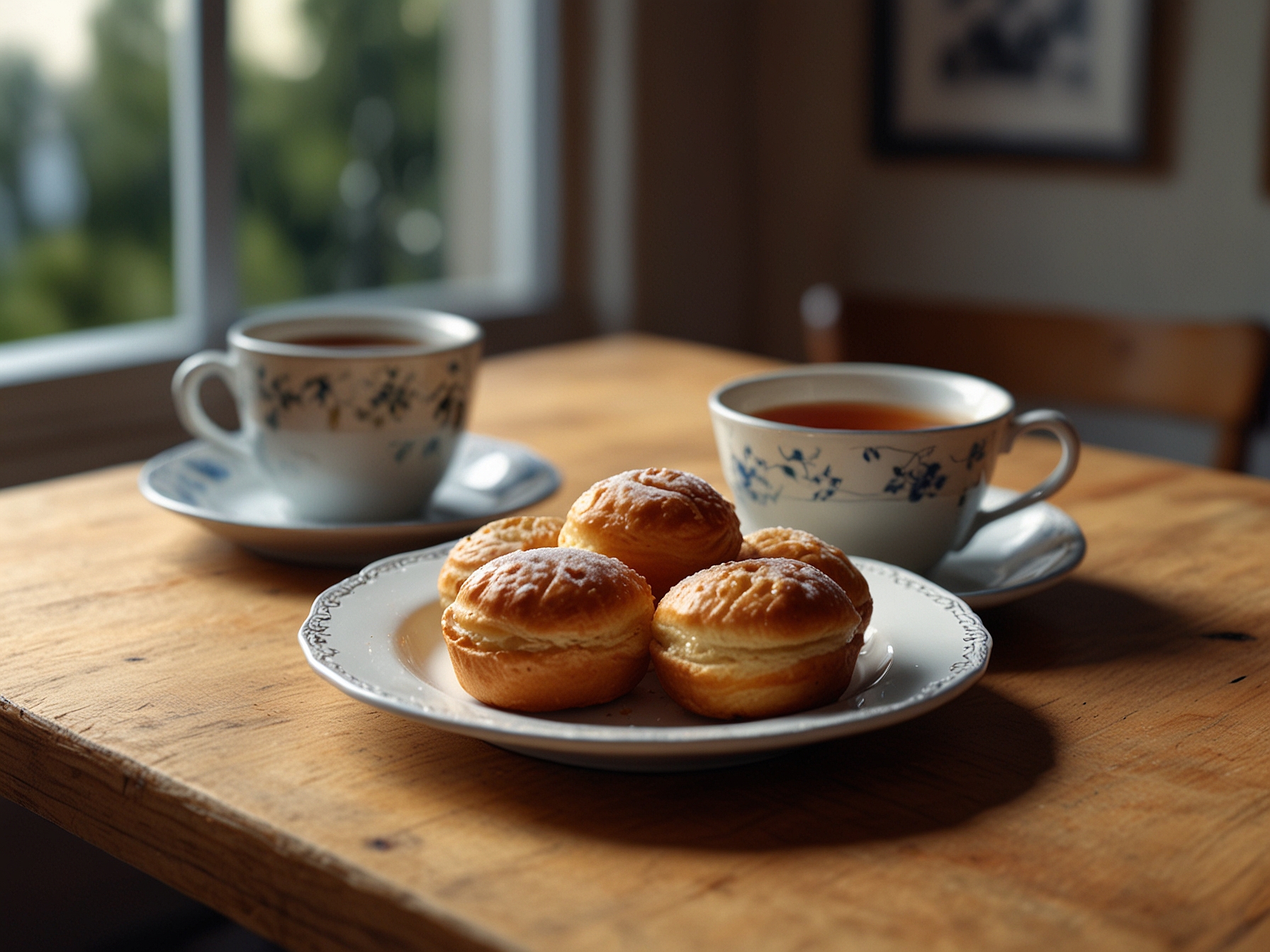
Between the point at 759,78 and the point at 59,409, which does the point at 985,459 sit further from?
the point at 759,78

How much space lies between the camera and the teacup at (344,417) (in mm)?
844

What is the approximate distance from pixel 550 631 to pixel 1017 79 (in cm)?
205

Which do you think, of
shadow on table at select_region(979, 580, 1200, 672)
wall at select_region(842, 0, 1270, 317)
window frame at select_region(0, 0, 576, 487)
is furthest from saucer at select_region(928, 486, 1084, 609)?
wall at select_region(842, 0, 1270, 317)

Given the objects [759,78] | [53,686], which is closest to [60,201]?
[759,78]

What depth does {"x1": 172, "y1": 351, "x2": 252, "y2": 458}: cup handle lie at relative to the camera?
0.89 meters

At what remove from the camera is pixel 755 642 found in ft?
1.73

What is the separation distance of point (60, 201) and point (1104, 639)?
184cm

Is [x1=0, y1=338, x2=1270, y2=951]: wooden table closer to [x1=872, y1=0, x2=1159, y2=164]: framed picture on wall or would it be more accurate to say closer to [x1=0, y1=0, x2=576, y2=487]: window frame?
[x1=0, y1=0, x2=576, y2=487]: window frame

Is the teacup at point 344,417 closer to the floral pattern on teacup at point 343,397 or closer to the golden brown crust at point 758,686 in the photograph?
the floral pattern on teacup at point 343,397

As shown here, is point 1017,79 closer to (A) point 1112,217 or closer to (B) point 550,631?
(A) point 1112,217

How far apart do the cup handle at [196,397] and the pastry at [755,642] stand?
1.47ft

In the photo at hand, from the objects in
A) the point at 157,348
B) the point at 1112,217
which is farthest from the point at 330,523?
the point at 1112,217

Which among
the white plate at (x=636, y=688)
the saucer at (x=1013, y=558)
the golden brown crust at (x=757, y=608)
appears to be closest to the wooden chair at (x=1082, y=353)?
the saucer at (x=1013, y=558)

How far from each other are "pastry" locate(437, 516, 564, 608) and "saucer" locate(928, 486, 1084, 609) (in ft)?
0.71
